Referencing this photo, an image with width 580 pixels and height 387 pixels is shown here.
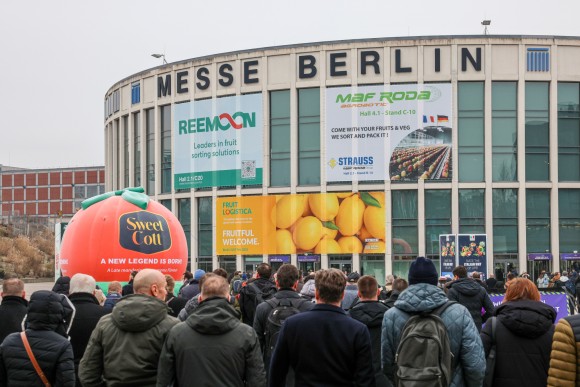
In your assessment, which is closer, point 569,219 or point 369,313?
point 369,313

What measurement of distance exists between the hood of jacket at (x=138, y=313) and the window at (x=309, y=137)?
131ft

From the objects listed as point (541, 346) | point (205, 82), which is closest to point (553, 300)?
point (541, 346)

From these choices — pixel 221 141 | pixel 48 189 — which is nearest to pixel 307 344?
pixel 221 141

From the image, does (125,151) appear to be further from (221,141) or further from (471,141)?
(471,141)

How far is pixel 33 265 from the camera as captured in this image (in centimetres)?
5728

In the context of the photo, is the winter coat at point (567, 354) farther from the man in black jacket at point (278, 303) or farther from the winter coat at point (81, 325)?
the winter coat at point (81, 325)

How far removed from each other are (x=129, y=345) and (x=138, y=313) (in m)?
0.26

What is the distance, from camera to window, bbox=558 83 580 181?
4459 centimetres

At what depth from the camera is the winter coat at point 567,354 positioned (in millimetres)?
5723

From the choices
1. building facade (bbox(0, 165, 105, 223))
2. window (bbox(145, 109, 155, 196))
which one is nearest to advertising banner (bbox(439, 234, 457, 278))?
window (bbox(145, 109, 155, 196))

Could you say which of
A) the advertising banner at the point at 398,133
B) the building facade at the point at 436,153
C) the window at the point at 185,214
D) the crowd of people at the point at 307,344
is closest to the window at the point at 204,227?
the window at the point at 185,214

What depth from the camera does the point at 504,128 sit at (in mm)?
44531

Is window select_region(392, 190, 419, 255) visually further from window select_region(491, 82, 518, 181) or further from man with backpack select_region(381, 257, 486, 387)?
man with backpack select_region(381, 257, 486, 387)

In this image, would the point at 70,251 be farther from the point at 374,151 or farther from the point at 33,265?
the point at 33,265
